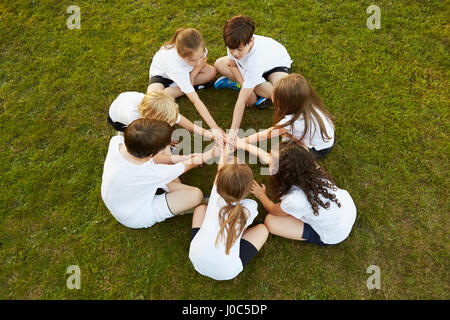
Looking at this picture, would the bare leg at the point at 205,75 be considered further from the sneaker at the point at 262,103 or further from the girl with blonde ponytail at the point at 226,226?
the girl with blonde ponytail at the point at 226,226

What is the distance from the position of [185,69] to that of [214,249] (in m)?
2.01

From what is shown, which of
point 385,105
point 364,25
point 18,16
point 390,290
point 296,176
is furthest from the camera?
point 18,16

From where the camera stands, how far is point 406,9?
14.6ft

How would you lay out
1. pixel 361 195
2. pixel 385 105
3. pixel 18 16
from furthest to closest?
pixel 18 16 → pixel 385 105 → pixel 361 195

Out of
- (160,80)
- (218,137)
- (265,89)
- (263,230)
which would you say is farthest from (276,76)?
(263,230)

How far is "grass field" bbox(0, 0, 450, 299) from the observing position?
2.94 meters

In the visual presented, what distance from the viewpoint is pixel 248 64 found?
321cm

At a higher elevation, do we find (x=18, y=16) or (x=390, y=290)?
(x=18, y=16)

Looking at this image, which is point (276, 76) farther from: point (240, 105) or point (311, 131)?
point (311, 131)

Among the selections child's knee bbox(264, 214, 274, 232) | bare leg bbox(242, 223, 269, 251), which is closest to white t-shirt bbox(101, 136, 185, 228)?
bare leg bbox(242, 223, 269, 251)

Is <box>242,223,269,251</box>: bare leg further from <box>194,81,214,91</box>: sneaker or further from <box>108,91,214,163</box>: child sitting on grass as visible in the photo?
<box>194,81,214,91</box>: sneaker
